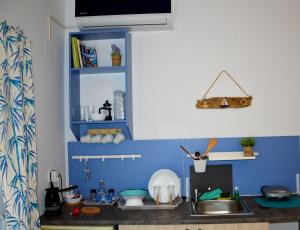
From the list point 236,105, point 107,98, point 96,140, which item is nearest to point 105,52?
point 107,98

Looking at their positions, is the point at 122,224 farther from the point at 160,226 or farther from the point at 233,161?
the point at 233,161

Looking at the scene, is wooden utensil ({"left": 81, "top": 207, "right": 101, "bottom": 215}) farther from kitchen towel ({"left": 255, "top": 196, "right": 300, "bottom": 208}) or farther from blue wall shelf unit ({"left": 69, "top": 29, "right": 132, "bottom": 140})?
kitchen towel ({"left": 255, "top": 196, "right": 300, "bottom": 208})

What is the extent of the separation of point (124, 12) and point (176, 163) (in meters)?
1.35

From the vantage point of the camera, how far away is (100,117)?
2.42 metres

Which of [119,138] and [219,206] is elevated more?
[119,138]

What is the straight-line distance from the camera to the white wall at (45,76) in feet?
6.64

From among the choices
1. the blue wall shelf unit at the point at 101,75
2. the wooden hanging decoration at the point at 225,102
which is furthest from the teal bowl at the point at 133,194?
the wooden hanging decoration at the point at 225,102

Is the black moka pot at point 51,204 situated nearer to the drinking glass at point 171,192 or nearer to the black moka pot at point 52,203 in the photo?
the black moka pot at point 52,203

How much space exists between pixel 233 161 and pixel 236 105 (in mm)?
485

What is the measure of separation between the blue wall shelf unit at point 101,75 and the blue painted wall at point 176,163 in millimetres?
186

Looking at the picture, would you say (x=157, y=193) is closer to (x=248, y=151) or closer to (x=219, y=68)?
(x=248, y=151)

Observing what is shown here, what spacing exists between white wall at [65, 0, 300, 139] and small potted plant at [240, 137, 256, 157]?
4.2 inches

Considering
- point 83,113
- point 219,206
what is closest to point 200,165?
point 219,206

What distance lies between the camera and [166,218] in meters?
2.04
